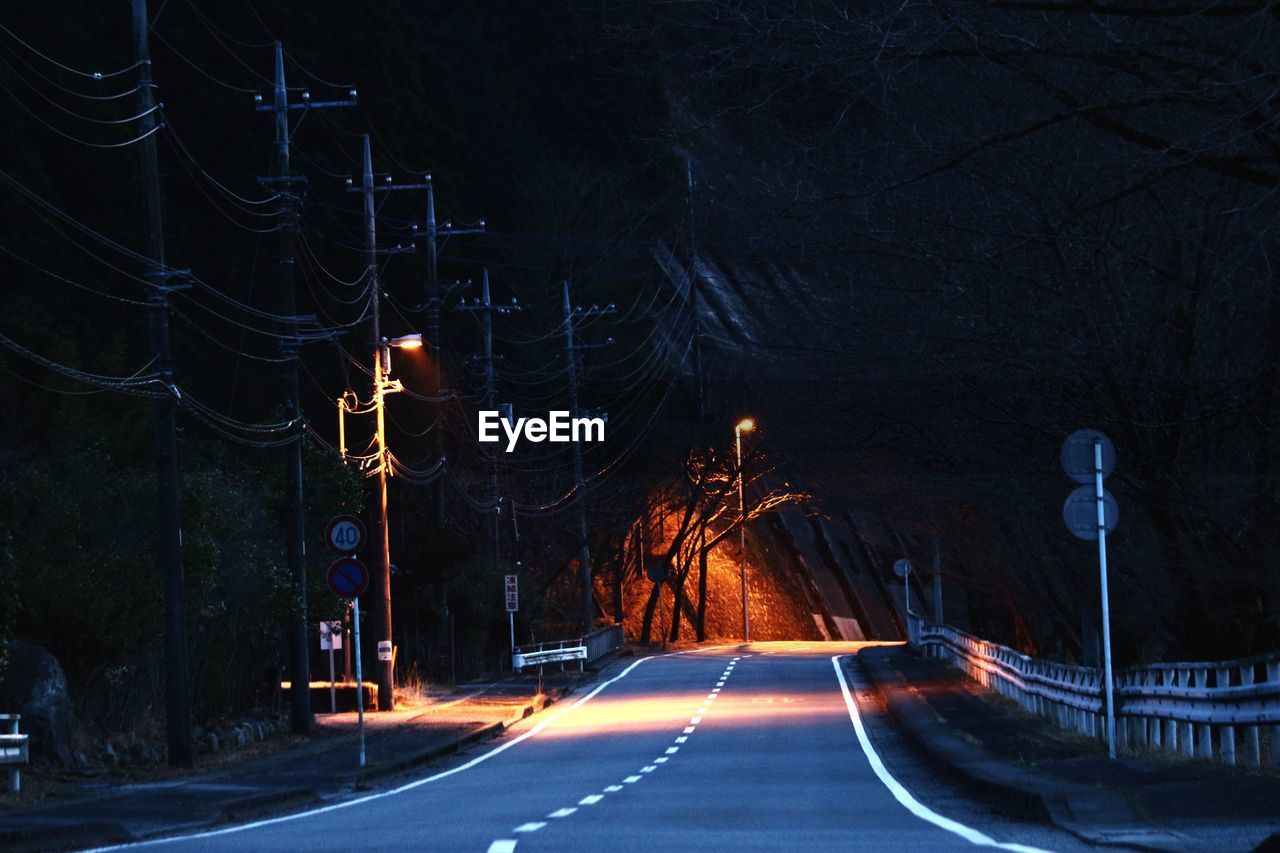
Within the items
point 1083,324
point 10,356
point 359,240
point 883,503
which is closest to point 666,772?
point 1083,324

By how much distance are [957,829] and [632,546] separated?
63513 millimetres

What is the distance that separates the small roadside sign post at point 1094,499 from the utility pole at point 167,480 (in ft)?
39.4

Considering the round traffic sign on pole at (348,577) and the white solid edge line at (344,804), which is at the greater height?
the round traffic sign on pole at (348,577)

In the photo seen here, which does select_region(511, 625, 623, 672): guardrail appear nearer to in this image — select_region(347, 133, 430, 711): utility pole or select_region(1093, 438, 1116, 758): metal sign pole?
select_region(347, 133, 430, 711): utility pole

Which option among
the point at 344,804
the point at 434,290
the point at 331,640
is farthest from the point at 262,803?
the point at 434,290

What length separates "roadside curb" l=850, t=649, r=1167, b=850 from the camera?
13164 millimetres

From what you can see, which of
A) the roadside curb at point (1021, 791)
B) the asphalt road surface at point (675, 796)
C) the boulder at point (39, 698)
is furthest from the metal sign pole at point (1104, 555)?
the boulder at point (39, 698)

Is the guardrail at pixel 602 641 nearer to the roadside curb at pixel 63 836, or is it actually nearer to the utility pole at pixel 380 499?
the utility pole at pixel 380 499

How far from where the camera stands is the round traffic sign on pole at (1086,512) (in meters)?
19.2

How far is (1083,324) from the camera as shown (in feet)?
69.4

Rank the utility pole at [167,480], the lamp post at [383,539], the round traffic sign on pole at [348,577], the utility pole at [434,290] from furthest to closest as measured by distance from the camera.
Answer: the utility pole at [434,290] < the lamp post at [383,539] < the round traffic sign on pole at [348,577] < the utility pole at [167,480]

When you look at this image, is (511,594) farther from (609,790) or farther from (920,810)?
(920,810)

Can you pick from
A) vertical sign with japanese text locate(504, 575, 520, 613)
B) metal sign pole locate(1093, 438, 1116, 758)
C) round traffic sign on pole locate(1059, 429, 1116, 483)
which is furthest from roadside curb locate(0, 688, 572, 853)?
vertical sign with japanese text locate(504, 575, 520, 613)

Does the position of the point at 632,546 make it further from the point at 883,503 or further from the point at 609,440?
the point at 883,503
